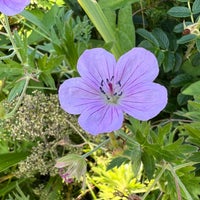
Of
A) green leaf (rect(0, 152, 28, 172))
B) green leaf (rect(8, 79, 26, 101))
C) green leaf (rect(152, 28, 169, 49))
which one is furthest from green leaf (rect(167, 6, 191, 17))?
green leaf (rect(0, 152, 28, 172))

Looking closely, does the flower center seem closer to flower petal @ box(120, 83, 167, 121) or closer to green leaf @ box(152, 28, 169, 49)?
flower petal @ box(120, 83, 167, 121)

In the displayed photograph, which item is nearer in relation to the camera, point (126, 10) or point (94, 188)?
point (126, 10)

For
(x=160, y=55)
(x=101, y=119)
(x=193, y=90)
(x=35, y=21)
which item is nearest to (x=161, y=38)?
(x=160, y=55)

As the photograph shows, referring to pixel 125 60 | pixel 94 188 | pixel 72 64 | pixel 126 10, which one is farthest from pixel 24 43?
pixel 94 188

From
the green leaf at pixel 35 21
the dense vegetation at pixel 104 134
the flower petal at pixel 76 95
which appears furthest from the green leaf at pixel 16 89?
the green leaf at pixel 35 21

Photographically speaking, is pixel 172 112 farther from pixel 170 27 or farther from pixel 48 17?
pixel 48 17

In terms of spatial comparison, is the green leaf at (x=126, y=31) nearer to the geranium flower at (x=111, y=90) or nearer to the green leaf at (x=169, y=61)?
the green leaf at (x=169, y=61)
